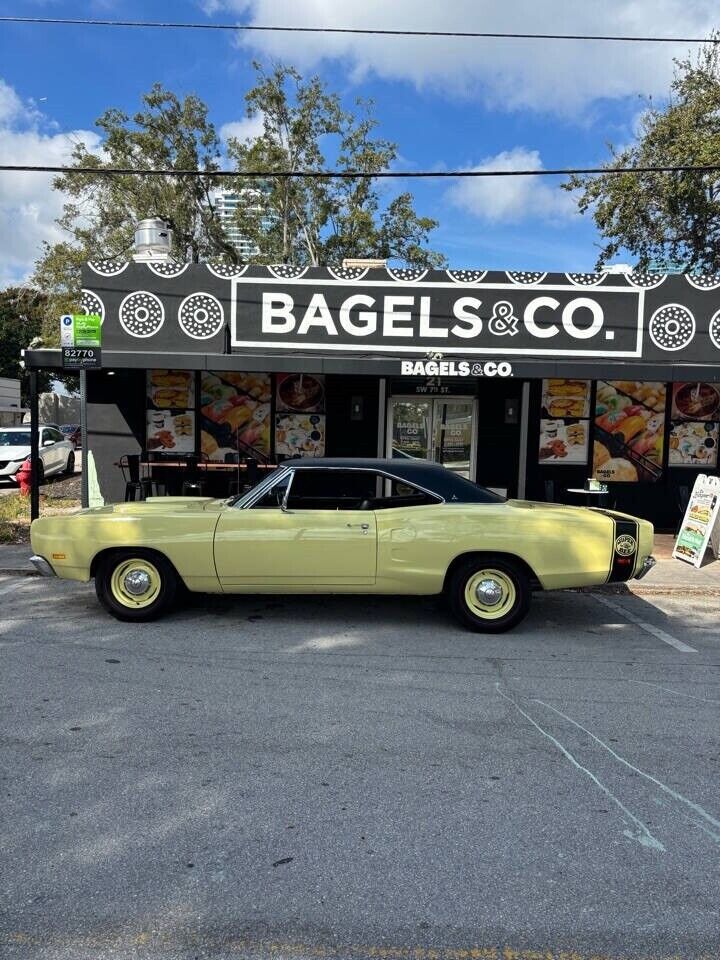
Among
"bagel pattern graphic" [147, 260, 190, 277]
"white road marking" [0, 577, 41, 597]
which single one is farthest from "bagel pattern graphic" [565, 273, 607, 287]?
"white road marking" [0, 577, 41, 597]

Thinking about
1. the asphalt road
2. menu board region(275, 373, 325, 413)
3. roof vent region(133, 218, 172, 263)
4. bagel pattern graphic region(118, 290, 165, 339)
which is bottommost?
the asphalt road

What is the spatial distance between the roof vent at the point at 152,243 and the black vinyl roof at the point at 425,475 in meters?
7.34

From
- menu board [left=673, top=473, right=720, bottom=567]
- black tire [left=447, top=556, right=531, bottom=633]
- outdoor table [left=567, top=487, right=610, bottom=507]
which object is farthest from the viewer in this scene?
outdoor table [left=567, top=487, right=610, bottom=507]

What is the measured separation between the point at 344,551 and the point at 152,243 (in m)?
8.63

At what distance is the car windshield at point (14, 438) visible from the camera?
61.7ft

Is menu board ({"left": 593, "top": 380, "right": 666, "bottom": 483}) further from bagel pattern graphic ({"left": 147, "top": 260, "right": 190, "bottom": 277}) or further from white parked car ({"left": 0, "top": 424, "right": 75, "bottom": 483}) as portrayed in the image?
white parked car ({"left": 0, "top": 424, "right": 75, "bottom": 483})

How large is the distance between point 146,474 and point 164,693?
763 centimetres

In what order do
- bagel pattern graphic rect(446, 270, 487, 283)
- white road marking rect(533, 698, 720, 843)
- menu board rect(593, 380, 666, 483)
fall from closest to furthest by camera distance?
white road marking rect(533, 698, 720, 843)
bagel pattern graphic rect(446, 270, 487, 283)
menu board rect(593, 380, 666, 483)

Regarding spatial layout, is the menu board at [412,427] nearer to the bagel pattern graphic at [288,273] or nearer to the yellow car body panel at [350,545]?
the bagel pattern graphic at [288,273]

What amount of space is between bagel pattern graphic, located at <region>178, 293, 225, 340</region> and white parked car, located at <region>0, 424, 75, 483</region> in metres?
7.91

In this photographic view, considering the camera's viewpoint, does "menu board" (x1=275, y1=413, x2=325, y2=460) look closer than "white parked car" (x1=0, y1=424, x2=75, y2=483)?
Yes

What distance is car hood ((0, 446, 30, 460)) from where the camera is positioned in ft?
58.6

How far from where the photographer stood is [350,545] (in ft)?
20.7

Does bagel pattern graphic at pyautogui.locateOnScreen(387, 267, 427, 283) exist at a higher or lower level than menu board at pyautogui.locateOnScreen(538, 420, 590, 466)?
higher
